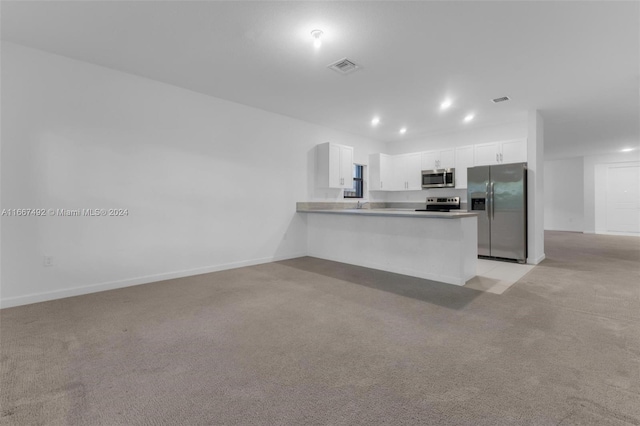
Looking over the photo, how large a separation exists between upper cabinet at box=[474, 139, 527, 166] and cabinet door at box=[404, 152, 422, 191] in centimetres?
128

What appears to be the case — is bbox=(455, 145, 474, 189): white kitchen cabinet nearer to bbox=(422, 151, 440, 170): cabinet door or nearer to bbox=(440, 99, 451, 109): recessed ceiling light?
bbox=(422, 151, 440, 170): cabinet door

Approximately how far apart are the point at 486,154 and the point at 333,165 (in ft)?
10.5

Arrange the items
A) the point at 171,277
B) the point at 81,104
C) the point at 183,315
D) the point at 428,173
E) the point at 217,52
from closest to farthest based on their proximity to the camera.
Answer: the point at 183,315
the point at 217,52
the point at 81,104
the point at 171,277
the point at 428,173

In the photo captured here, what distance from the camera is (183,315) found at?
2.92 m

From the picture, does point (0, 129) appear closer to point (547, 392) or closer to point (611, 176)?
point (547, 392)

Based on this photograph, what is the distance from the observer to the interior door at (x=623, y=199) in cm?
934

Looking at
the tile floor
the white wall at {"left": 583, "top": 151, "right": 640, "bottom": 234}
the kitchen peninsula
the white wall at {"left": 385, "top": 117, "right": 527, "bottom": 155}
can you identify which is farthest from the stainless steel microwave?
the white wall at {"left": 583, "top": 151, "right": 640, "bottom": 234}

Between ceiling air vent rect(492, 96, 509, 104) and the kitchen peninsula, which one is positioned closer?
the kitchen peninsula

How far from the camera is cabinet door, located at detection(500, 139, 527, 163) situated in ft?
19.0

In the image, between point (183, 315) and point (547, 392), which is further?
point (183, 315)

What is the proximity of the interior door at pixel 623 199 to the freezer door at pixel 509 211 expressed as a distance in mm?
7389

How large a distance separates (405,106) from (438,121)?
1.34 metres

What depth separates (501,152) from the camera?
6023 millimetres

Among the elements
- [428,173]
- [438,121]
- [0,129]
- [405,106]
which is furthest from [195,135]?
[428,173]
